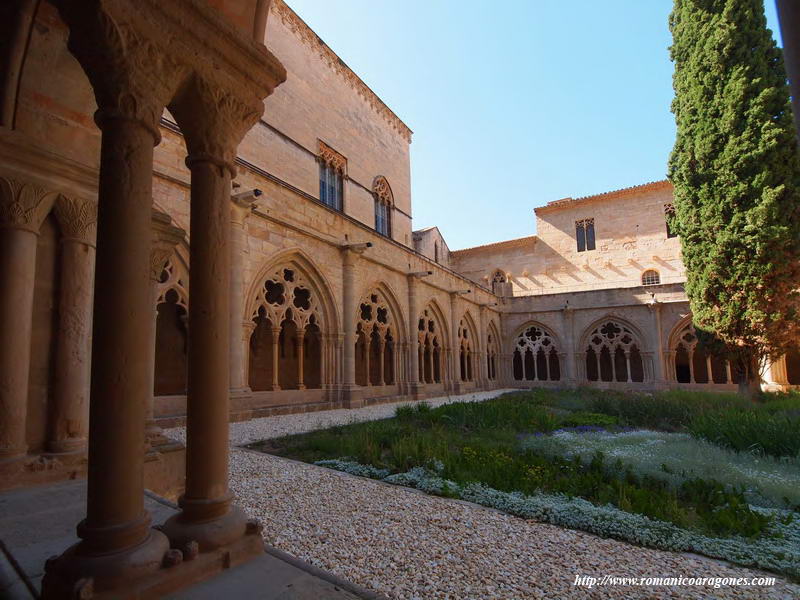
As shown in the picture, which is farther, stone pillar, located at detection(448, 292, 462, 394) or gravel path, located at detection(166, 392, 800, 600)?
stone pillar, located at detection(448, 292, 462, 394)

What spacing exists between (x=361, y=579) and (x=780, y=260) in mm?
13383

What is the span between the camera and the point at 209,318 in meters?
2.12

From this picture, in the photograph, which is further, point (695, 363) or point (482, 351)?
point (695, 363)

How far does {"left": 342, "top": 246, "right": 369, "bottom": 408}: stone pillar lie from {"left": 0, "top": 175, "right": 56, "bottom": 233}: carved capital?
313 inches

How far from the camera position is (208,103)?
2.30 m

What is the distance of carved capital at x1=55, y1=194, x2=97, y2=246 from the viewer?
313 centimetres

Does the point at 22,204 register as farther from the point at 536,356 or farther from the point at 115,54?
the point at 536,356

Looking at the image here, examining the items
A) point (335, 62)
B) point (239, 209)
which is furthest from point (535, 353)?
point (239, 209)

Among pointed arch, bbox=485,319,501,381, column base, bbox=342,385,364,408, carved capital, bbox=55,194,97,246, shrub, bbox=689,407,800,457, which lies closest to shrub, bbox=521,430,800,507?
shrub, bbox=689,407,800,457

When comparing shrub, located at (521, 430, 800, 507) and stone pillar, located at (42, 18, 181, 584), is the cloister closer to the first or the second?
stone pillar, located at (42, 18, 181, 584)

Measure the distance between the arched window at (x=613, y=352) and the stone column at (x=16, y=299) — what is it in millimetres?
17269

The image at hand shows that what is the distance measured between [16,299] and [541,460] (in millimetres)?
4499

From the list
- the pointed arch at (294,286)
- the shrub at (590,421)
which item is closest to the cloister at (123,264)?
the pointed arch at (294,286)

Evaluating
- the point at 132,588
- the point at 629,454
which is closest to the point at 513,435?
the point at 629,454
